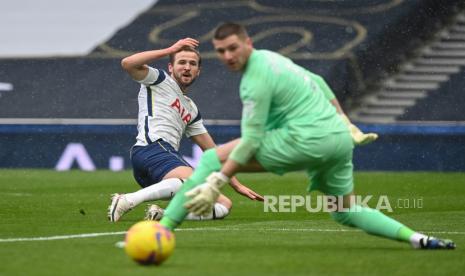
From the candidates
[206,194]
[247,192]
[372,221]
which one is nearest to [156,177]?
[247,192]

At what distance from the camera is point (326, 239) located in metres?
9.25

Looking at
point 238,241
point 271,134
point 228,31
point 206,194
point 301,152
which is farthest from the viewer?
point 238,241

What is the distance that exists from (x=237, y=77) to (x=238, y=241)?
1692 cm

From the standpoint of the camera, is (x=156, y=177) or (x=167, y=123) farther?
(x=167, y=123)

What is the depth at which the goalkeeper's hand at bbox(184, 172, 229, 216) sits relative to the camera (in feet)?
24.7

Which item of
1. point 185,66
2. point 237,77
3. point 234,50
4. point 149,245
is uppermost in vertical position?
point 234,50

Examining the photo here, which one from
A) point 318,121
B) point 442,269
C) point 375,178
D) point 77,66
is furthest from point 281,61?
point 77,66

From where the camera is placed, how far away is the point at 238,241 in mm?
8930

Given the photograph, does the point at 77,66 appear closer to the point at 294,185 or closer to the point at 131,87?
the point at 131,87

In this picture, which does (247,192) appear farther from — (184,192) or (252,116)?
(252,116)

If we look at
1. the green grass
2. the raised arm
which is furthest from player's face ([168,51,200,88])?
the green grass

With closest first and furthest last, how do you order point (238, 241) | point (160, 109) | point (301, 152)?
point (301, 152)
point (238, 241)
point (160, 109)

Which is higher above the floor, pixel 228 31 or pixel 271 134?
pixel 228 31

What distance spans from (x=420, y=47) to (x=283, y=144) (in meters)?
19.6
